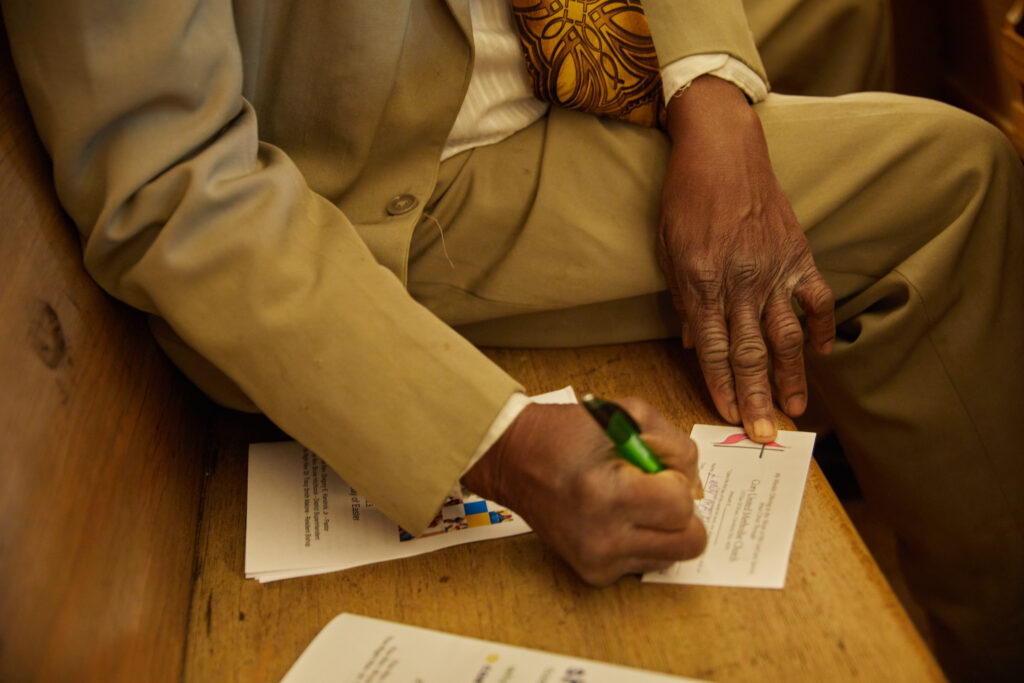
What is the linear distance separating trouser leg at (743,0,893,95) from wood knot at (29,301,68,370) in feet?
3.43

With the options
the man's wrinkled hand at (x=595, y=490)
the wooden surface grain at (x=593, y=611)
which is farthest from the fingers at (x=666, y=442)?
the wooden surface grain at (x=593, y=611)

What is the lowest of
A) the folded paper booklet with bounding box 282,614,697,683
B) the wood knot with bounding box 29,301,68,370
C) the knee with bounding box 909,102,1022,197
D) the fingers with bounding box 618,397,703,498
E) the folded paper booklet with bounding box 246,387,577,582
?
the folded paper booklet with bounding box 246,387,577,582

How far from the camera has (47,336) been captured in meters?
0.71

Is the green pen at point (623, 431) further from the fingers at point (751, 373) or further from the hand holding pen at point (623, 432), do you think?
the fingers at point (751, 373)

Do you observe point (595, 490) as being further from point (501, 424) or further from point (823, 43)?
point (823, 43)

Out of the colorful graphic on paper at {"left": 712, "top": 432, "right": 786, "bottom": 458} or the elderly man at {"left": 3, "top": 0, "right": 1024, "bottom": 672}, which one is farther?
the colorful graphic on paper at {"left": 712, "top": 432, "right": 786, "bottom": 458}

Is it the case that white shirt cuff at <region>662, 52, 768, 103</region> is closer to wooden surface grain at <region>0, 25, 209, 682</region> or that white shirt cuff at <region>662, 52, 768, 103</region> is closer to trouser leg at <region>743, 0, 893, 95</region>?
trouser leg at <region>743, 0, 893, 95</region>

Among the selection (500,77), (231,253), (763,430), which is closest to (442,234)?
(500,77)

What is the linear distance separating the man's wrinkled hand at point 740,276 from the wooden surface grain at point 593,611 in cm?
15

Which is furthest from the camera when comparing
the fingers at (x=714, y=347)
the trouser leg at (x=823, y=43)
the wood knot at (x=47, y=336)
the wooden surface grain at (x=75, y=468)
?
the trouser leg at (x=823, y=43)

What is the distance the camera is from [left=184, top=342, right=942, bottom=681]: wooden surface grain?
0.66 metres

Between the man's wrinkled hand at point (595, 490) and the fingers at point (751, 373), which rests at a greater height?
the man's wrinkled hand at point (595, 490)

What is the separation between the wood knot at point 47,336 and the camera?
690mm

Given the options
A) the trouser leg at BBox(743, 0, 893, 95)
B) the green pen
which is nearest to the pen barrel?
the green pen
